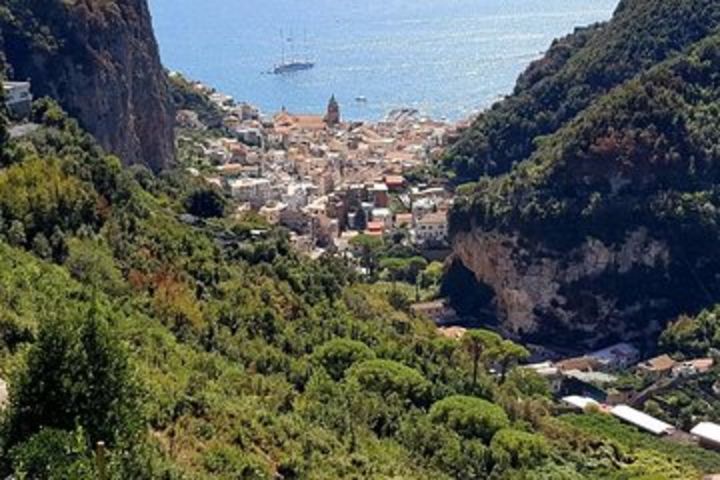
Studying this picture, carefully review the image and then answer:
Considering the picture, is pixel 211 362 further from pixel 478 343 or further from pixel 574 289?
pixel 574 289

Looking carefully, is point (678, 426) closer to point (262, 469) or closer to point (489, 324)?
point (489, 324)

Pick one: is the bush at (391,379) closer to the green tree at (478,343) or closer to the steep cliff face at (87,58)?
the green tree at (478,343)

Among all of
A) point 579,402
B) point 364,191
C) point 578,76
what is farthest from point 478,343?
point 578,76

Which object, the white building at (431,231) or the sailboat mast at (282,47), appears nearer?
the white building at (431,231)

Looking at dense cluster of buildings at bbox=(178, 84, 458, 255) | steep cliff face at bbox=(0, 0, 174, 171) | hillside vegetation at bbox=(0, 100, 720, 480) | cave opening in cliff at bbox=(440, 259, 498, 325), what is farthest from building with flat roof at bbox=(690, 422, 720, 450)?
steep cliff face at bbox=(0, 0, 174, 171)

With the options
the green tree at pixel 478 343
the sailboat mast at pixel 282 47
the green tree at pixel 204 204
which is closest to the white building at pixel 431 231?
the green tree at pixel 204 204

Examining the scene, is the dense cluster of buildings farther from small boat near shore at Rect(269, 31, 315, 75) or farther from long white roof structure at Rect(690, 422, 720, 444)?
small boat near shore at Rect(269, 31, 315, 75)

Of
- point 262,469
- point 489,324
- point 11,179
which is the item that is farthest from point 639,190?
point 262,469
